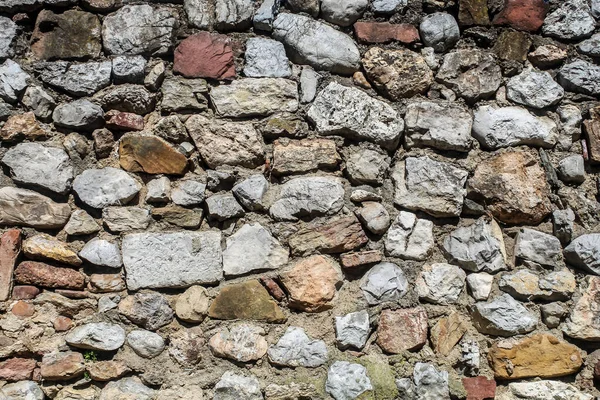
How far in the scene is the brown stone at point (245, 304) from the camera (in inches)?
85.1

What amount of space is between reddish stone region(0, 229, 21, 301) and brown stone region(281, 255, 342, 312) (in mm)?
908

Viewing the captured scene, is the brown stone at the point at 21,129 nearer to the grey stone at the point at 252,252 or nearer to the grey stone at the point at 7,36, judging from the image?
the grey stone at the point at 7,36

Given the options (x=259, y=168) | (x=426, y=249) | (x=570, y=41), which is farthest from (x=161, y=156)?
(x=570, y=41)

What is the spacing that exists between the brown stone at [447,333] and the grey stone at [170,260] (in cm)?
78

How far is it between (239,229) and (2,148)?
0.88 metres

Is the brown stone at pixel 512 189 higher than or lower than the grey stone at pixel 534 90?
lower

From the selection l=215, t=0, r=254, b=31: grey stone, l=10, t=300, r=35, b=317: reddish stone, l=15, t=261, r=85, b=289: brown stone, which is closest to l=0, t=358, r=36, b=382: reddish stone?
l=10, t=300, r=35, b=317: reddish stone

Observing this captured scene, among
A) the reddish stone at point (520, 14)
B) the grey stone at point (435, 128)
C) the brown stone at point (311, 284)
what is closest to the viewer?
the brown stone at point (311, 284)

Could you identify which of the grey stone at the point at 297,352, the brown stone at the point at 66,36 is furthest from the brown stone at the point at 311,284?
the brown stone at the point at 66,36

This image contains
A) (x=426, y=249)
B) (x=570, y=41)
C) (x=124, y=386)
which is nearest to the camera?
(x=124, y=386)

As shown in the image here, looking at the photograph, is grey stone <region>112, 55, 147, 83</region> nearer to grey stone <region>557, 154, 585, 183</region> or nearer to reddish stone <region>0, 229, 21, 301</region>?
reddish stone <region>0, 229, 21, 301</region>

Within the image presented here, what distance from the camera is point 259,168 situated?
7.45ft

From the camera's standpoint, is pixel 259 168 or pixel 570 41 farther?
pixel 570 41

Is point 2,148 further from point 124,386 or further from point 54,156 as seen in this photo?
point 124,386
